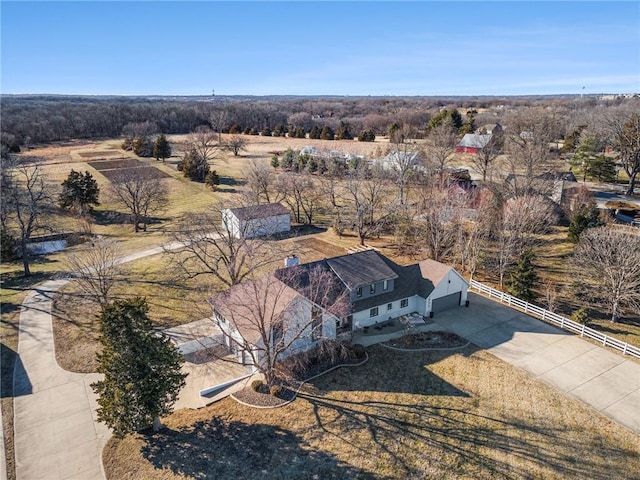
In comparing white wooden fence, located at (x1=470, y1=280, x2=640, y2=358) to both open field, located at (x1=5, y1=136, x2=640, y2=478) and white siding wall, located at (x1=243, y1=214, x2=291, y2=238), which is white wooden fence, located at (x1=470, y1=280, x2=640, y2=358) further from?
white siding wall, located at (x1=243, y1=214, x2=291, y2=238)

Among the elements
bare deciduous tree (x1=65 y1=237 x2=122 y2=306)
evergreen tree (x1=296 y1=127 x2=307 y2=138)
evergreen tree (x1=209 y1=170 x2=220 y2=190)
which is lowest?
bare deciduous tree (x1=65 y1=237 x2=122 y2=306)

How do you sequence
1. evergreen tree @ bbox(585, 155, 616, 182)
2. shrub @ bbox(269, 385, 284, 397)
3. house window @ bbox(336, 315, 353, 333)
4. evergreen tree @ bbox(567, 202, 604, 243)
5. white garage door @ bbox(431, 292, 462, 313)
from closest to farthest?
shrub @ bbox(269, 385, 284, 397) → house window @ bbox(336, 315, 353, 333) → white garage door @ bbox(431, 292, 462, 313) → evergreen tree @ bbox(567, 202, 604, 243) → evergreen tree @ bbox(585, 155, 616, 182)

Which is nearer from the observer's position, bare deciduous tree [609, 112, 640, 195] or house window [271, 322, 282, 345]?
house window [271, 322, 282, 345]

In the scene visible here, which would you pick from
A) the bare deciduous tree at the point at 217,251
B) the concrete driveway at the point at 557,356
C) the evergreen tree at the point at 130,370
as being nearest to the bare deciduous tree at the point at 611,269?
the concrete driveway at the point at 557,356

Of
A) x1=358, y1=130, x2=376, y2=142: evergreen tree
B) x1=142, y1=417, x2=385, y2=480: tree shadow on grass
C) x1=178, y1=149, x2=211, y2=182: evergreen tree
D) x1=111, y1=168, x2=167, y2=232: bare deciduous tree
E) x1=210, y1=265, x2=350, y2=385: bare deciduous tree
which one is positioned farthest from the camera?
x1=358, y1=130, x2=376, y2=142: evergreen tree

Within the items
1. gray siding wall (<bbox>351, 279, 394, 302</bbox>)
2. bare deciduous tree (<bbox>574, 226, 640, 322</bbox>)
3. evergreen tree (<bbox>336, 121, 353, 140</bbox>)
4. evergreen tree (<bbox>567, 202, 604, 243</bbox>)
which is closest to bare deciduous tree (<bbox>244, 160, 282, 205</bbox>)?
gray siding wall (<bbox>351, 279, 394, 302</bbox>)

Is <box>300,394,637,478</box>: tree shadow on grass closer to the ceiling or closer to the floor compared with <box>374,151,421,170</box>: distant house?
closer to the floor

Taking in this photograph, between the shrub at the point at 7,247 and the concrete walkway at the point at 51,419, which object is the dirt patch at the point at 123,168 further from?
the concrete walkway at the point at 51,419
